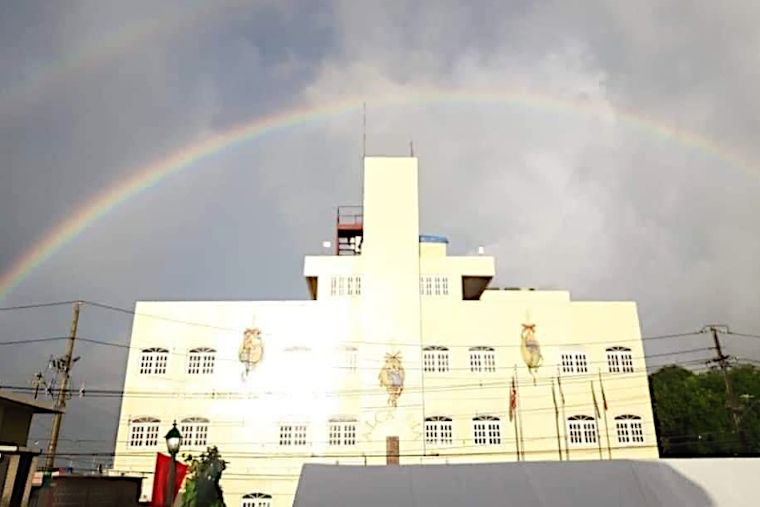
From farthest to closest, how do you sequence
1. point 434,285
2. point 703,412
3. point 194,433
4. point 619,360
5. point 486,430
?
point 703,412, point 434,285, point 619,360, point 486,430, point 194,433

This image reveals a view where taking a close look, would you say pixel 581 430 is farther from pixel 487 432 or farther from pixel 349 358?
pixel 349 358

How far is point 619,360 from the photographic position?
34.4m

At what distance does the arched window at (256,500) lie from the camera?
31.5m

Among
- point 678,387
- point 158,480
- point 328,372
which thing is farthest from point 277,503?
point 678,387

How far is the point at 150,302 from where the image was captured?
34.4 metres

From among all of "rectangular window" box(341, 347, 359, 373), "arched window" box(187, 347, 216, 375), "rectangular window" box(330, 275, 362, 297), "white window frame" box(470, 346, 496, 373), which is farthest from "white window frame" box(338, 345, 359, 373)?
"arched window" box(187, 347, 216, 375)

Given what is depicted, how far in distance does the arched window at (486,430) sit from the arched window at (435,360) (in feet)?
10.7

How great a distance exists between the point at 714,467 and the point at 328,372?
77.4 ft

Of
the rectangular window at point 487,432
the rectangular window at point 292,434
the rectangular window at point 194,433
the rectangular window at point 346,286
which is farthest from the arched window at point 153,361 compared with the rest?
the rectangular window at point 487,432

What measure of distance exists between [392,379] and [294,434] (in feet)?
20.0

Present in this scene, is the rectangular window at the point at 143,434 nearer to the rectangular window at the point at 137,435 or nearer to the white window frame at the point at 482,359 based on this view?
the rectangular window at the point at 137,435

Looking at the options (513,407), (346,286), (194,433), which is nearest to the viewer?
(194,433)

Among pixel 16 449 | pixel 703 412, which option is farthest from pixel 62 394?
pixel 703 412

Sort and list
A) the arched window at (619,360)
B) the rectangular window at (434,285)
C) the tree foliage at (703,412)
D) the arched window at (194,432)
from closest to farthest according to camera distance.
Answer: the arched window at (194,432)
the arched window at (619,360)
the rectangular window at (434,285)
the tree foliage at (703,412)
